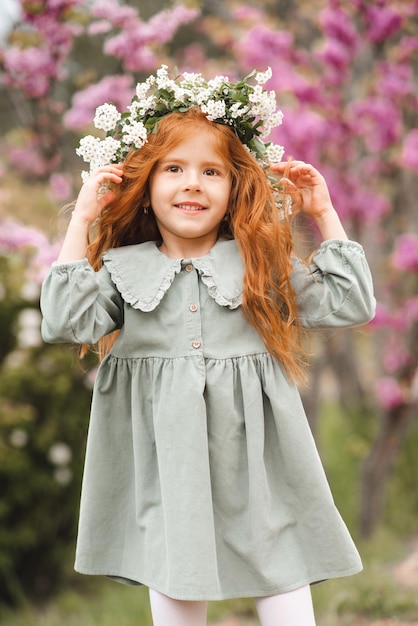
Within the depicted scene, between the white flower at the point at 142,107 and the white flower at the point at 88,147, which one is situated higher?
the white flower at the point at 142,107

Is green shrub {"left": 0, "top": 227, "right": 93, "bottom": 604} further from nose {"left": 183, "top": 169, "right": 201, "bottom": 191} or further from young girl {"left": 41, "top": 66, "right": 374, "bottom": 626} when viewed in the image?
nose {"left": 183, "top": 169, "right": 201, "bottom": 191}

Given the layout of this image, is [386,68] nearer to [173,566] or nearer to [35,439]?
[35,439]

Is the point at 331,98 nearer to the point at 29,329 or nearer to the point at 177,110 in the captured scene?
the point at 29,329

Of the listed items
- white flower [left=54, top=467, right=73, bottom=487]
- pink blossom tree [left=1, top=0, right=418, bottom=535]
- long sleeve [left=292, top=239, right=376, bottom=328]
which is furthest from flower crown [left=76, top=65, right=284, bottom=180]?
white flower [left=54, top=467, right=73, bottom=487]

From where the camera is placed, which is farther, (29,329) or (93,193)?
(29,329)

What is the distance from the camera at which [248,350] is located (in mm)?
1989

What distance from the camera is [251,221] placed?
6.68 ft

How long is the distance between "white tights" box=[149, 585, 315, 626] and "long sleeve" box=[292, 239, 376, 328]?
693mm

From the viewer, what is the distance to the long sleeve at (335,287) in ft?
6.55

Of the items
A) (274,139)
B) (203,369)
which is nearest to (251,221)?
(203,369)

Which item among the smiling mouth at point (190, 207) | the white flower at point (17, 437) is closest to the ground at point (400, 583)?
the white flower at point (17, 437)

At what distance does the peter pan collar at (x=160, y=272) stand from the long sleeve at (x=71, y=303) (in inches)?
3.8

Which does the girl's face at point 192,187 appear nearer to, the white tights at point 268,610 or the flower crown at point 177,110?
the flower crown at point 177,110

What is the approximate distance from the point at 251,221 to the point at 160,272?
0.27 meters
